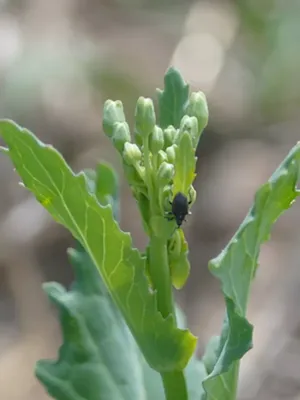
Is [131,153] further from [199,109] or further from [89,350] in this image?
[89,350]

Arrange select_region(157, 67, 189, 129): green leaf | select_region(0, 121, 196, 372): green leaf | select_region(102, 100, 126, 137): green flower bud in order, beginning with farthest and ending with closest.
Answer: select_region(157, 67, 189, 129): green leaf → select_region(102, 100, 126, 137): green flower bud → select_region(0, 121, 196, 372): green leaf

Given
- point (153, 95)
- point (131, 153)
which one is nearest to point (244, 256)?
point (131, 153)

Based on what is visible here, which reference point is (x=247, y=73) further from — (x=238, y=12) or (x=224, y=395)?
(x=224, y=395)

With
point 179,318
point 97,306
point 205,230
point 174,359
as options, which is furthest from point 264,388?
point 174,359

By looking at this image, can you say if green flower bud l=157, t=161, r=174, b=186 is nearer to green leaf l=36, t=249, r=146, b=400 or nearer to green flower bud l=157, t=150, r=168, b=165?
green flower bud l=157, t=150, r=168, b=165

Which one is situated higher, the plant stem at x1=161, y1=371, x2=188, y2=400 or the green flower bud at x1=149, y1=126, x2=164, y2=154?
the green flower bud at x1=149, y1=126, x2=164, y2=154

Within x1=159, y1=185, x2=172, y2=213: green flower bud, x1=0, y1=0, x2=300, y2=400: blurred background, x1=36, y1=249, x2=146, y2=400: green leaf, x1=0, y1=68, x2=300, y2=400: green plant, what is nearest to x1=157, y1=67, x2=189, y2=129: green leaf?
x1=0, y1=68, x2=300, y2=400: green plant

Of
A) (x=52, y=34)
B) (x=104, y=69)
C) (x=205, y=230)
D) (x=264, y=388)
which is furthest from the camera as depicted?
(x=52, y=34)
